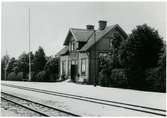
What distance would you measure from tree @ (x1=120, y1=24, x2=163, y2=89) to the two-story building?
10.0m

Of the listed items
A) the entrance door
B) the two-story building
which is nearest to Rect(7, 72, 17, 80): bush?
the two-story building

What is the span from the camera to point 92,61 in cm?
4100

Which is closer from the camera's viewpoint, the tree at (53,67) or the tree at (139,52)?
the tree at (139,52)

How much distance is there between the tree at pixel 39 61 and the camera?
56.5 m

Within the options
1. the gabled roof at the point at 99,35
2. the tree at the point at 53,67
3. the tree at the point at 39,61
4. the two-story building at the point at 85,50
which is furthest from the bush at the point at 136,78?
the tree at the point at 39,61

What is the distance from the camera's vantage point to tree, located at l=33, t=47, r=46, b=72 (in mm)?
56500

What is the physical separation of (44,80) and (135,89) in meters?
23.9

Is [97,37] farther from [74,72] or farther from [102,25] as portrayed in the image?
[74,72]

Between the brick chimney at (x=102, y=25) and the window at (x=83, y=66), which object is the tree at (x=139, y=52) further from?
the brick chimney at (x=102, y=25)

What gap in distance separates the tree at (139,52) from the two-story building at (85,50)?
32.9ft

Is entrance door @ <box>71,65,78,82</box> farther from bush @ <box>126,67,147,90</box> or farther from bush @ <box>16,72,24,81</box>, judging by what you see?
bush @ <box>126,67,147,90</box>

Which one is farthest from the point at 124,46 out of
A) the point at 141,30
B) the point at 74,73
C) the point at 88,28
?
the point at 88,28

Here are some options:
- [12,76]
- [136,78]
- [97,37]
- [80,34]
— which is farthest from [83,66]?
[12,76]

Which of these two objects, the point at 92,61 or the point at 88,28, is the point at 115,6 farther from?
the point at 88,28
